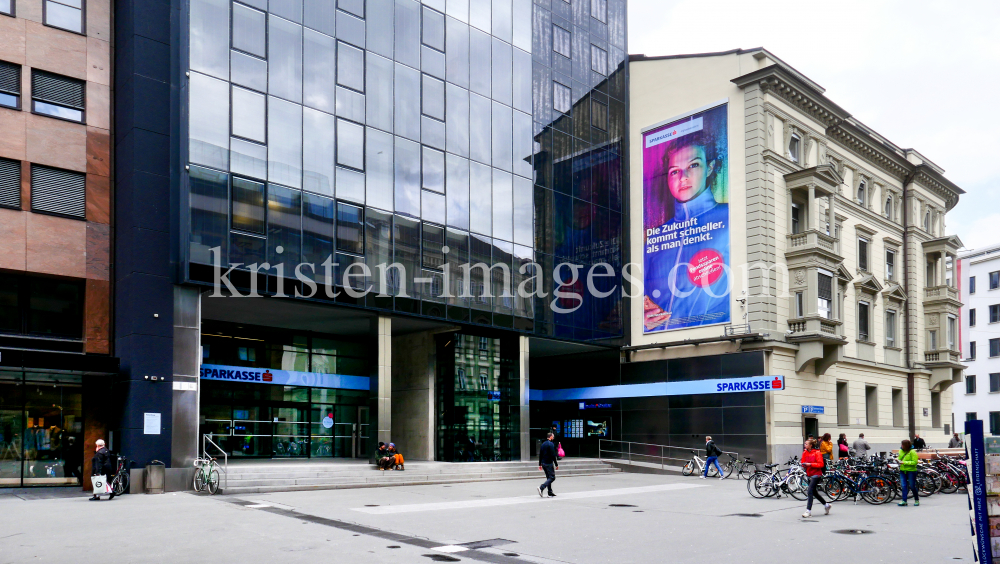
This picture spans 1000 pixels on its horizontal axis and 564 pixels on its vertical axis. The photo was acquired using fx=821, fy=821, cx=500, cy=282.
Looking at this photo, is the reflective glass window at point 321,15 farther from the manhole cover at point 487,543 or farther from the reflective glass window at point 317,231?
the manhole cover at point 487,543

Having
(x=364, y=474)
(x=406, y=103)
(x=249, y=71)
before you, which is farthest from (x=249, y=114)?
(x=364, y=474)

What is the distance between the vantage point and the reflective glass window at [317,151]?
2684cm

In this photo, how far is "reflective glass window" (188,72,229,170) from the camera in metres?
24.2

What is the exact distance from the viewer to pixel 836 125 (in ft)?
125

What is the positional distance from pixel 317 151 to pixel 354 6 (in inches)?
225

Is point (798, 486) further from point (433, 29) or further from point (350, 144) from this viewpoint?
point (433, 29)

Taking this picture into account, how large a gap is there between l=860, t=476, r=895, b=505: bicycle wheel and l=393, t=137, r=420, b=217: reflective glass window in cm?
1726

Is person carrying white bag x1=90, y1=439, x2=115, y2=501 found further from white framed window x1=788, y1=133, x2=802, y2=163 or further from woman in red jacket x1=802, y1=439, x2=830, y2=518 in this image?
white framed window x1=788, y1=133, x2=802, y2=163

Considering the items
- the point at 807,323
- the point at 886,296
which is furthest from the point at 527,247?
the point at 886,296

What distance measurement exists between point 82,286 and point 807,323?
26685 mm

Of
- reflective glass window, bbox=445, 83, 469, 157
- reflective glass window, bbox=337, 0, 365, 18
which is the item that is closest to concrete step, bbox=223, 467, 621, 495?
reflective glass window, bbox=445, 83, 469, 157

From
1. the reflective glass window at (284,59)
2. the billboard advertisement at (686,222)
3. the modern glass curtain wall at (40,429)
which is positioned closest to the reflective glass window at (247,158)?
the reflective glass window at (284,59)

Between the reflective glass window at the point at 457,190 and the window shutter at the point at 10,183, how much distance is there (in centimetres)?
1412

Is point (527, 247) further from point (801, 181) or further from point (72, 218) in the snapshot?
point (72, 218)
